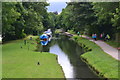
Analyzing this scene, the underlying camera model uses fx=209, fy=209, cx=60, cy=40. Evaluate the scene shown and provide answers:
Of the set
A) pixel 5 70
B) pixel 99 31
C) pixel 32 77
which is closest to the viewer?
pixel 32 77

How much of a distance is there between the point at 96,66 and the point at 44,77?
6191mm

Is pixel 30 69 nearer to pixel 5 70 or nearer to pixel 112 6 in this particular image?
pixel 5 70

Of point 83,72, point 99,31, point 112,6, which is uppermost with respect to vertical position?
point 112,6

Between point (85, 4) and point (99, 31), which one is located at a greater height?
point (85, 4)

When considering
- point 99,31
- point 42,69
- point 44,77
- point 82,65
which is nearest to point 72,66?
point 82,65

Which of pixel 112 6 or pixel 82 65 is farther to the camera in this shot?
pixel 112 6

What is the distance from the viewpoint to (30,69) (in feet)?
58.7

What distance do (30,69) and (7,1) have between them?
43.4ft

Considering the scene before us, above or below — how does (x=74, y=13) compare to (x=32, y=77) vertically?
above

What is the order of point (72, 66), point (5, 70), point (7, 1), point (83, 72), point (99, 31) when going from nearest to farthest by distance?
point (5, 70), point (83, 72), point (72, 66), point (7, 1), point (99, 31)

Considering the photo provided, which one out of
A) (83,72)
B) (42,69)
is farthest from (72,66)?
(42,69)

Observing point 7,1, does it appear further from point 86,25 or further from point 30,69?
point 86,25

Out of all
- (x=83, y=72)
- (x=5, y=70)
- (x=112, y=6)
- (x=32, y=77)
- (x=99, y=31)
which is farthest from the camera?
(x=99, y=31)

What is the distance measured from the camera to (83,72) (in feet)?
63.3
